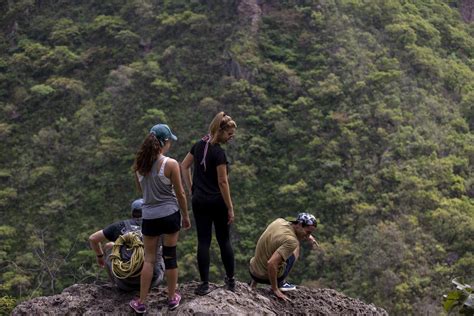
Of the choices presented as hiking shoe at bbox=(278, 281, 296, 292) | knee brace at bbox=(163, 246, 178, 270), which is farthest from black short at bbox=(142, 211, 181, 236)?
hiking shoe at bbox=(278, 281, 296, 292)

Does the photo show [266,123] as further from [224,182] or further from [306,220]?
[224,182]

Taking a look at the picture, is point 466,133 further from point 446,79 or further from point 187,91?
point 187,91

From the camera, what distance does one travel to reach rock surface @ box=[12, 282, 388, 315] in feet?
15.8

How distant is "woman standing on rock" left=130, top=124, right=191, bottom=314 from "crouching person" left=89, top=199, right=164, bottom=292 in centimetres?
25

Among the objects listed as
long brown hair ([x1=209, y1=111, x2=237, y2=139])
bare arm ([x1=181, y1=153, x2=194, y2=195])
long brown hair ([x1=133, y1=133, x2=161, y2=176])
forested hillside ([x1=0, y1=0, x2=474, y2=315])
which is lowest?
forested hillside ([x1=0, y1=0, x2=474, y2=315])

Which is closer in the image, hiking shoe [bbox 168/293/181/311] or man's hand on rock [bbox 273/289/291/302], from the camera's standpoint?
hiking shoe [bbox 168/293/181/311]

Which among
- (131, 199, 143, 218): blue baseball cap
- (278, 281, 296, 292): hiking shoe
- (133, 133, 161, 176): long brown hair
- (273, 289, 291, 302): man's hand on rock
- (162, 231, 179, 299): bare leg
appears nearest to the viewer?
(133, 133, 161, 176): long brown hair

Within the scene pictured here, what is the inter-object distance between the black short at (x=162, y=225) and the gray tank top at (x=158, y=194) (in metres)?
0.03

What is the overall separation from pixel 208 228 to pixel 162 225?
0.44 meters

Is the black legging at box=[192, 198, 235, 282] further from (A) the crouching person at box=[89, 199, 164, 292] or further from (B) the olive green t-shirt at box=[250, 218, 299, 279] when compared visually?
(B) the olive green t-shirt at box=[250, 218, 299, 279]

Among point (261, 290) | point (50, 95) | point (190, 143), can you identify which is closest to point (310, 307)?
point (261, 290)

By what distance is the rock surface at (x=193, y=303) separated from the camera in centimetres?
482

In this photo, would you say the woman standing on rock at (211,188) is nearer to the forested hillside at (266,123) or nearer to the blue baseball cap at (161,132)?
the blue baseball cap at (161,132)

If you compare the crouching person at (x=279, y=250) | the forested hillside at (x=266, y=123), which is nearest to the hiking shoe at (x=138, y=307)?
the crouching person at (x=279, y=250)
